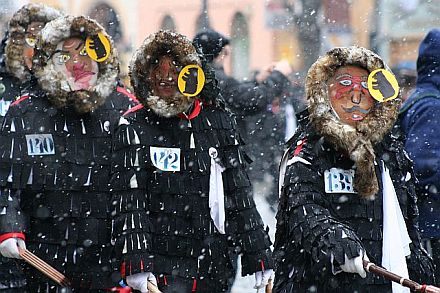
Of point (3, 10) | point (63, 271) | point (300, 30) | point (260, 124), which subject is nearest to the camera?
point (63, 271)

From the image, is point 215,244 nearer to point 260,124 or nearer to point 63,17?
point 63,17

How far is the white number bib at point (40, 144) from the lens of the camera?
6867 millimetres

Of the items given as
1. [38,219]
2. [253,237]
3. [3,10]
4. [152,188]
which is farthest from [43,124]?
[3,10]

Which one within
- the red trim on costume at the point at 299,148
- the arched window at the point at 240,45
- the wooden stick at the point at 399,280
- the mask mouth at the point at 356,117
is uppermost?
the arched window at the point at 240,45

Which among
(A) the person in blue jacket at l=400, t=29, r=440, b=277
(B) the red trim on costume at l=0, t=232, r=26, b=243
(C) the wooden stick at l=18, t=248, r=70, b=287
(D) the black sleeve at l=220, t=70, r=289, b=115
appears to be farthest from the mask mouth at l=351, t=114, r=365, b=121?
(D) the black sleeve at l=220, t=70, r=289, b=115

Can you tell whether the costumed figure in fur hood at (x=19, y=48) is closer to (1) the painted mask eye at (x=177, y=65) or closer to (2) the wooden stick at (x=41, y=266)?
(2) the wooden stick at (x=41, y=266)

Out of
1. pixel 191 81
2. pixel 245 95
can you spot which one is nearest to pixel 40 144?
pixel 191 81

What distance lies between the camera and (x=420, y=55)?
24.7 feet

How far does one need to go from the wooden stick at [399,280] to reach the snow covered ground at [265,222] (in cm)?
423

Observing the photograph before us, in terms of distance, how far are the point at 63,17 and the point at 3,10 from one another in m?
7.16

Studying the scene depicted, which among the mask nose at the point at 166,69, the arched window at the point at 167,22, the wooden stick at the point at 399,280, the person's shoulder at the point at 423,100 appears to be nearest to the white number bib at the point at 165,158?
the mask nose at the point at 166,69

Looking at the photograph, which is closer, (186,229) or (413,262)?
(413,262)

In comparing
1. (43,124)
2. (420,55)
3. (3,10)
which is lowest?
(43,124)

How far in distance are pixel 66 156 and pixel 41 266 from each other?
75 centimetres
